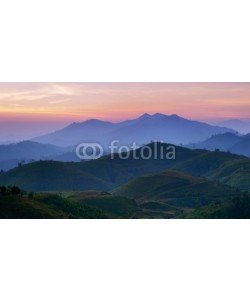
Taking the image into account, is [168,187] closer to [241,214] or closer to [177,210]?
[177,210]

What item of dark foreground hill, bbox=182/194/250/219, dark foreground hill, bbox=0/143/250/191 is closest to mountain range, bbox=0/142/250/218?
dark foreground hill, bbox=0/143/250/191

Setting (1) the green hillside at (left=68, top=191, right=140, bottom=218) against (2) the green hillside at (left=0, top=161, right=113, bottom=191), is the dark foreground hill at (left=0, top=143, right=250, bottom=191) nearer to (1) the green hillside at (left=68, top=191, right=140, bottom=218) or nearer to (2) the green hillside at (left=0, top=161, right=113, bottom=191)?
(2) the green hillside at (left=0, top=161, right=113, bottom=191)

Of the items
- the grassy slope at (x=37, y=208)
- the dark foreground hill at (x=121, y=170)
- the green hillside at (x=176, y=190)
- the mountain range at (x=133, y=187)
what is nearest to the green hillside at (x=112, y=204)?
the mountain range at (x=133, y=187)

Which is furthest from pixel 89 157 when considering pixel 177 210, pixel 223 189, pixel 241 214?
pixel 241 214

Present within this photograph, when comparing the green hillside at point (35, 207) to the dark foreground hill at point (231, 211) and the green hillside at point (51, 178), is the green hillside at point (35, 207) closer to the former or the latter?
the dark foreground hill at point (231, 211)

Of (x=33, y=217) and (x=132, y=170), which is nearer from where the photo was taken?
(x=33, y=217)

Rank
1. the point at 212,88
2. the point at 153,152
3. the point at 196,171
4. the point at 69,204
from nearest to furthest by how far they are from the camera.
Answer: the point at 69,204
the point at 212,88
the point at 196,171
the point at 153,152
